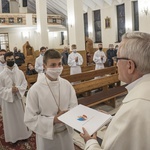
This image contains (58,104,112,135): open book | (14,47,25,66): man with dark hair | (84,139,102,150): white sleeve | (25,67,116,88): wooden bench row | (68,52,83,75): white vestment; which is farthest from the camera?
(14,47,25,66): man with dark hair

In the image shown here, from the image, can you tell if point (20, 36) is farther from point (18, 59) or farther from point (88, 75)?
point (88, 75)

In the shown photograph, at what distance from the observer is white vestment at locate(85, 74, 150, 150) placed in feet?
3.78

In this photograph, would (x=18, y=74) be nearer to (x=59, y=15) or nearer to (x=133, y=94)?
(x=133, y=94)

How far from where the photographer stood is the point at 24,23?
21.0 metres

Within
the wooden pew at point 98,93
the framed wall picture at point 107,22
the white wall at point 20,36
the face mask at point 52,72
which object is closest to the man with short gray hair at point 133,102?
the face mask at point 52,72

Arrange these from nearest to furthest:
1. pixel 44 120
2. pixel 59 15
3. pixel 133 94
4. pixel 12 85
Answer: pixel 133 94, pixel 44 120, pixel 12 85, pixel 59 15

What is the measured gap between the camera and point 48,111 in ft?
7.73

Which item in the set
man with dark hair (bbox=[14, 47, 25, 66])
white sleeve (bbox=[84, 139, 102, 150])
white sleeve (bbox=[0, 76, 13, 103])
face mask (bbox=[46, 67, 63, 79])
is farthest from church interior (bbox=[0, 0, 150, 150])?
white sleeve (bbox=[84, 139, 102, 150])

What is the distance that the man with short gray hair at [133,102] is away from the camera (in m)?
1.16

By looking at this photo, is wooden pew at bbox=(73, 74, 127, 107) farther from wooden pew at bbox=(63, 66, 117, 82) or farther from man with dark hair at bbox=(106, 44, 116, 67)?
man with dark hair at bbox=(106, 44, 116, 67)

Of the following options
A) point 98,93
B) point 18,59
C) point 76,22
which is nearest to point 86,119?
point 98,93

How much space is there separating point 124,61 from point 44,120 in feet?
4.01

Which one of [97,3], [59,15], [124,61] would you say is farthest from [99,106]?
[59,15]

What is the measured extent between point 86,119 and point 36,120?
649 mm
